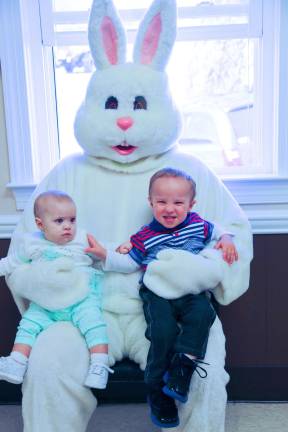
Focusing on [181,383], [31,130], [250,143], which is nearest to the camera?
[181,383]

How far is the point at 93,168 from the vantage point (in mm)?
1761

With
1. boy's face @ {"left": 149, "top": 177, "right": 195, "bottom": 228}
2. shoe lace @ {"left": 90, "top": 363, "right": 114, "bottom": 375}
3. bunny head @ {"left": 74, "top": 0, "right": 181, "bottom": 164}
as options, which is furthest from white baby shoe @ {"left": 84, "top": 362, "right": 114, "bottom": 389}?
bunny head @ {"left": 74, "top": 0, "right": 181, "bottom": 164}

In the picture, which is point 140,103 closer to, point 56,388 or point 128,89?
point 128,89

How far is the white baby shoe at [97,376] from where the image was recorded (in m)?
1.38

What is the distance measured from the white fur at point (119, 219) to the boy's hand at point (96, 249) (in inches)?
4.3

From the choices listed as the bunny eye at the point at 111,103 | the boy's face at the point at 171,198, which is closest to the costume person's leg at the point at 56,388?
the boy's face at the point at 171,198

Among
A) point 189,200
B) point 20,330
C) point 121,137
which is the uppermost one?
point 121,137

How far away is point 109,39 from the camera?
1.65 metres

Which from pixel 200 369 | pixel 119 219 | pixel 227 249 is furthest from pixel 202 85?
pixel 200 369

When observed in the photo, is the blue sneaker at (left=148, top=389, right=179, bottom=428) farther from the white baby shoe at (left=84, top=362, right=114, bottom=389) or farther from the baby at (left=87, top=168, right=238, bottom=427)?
the white baby shoe at (left=84, top=362, right=114, bottom=389)

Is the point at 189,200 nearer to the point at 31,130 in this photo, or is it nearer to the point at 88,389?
the point at 88,389

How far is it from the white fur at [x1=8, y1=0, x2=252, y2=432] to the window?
35 cm

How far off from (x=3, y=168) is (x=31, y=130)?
20 cm

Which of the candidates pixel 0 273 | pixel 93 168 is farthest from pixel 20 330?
pixel 93 168
